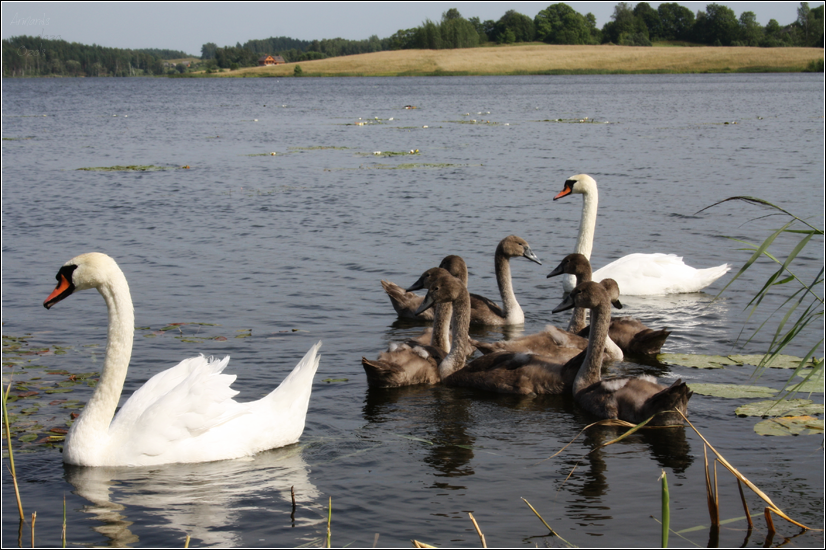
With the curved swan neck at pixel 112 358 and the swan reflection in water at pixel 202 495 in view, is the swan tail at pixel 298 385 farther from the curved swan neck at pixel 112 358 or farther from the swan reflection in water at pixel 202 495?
the curved swan neck at pixel 112 358

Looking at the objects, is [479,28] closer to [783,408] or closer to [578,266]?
[578,266]

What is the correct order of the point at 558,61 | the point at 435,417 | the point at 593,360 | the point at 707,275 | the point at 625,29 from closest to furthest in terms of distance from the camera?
1. the point at 435,417
2. the point at 593,360
3. the point at 707,275
4. the point at 558,61
5. the point at 625,29

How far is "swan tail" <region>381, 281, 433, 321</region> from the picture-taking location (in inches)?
365

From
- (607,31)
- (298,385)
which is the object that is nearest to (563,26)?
(607,31)

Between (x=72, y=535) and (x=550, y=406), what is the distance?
3.70 m

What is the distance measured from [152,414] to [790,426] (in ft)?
14.3

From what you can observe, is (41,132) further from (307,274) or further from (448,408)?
(448,408)

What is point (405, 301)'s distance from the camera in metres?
9.32

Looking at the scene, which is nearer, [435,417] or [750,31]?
[435,417]

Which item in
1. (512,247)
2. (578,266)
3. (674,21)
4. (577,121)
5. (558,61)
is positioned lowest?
(578,266)

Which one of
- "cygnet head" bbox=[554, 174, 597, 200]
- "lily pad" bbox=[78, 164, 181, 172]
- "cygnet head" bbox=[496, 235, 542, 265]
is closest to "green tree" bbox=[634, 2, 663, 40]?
"lily pad" bbox=[78, 164, 181, 172]

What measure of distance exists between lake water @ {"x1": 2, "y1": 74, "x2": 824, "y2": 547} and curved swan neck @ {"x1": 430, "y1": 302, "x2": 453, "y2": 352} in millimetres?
711

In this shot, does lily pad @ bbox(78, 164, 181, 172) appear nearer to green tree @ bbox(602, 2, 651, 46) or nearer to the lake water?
the lake water

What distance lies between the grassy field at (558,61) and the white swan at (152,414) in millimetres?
92091
